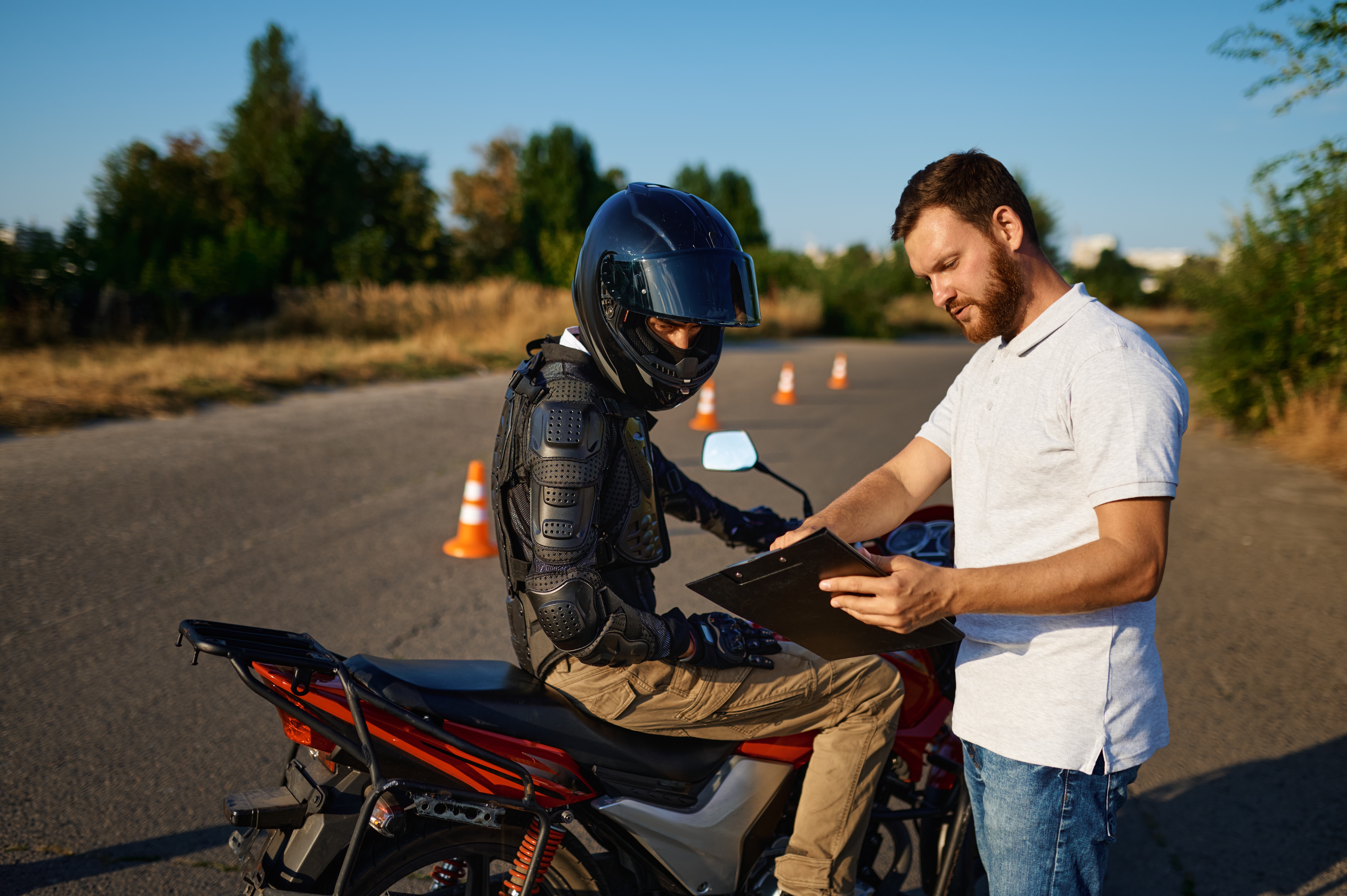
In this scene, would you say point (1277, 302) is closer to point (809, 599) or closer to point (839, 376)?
point (839, 376)

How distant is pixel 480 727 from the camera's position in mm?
2029

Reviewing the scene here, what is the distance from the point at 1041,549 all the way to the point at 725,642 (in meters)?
0.79

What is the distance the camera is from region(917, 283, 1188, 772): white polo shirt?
1.62 m

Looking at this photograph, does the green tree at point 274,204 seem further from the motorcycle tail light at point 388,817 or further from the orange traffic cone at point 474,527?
the motorcycle tail light at point 388,817

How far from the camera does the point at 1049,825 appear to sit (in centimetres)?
183

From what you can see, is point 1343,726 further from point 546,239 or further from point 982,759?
point 546,239

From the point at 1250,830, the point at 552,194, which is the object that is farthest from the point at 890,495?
the point at 552,194

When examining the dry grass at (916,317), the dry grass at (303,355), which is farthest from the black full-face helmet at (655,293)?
the dry grass at (916,317)

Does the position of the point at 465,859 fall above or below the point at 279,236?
below

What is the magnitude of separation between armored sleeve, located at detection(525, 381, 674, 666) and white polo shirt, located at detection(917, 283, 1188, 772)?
0.78m

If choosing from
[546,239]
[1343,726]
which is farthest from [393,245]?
[1343,726]

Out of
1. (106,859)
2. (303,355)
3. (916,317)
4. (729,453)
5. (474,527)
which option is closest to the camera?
(729,453)

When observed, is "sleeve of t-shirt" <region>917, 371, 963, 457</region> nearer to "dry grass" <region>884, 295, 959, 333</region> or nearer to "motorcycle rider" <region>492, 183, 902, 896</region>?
"motorcycle rider" <region>492, 183, 902, 896</region>

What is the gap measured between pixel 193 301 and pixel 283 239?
21.1 feet
